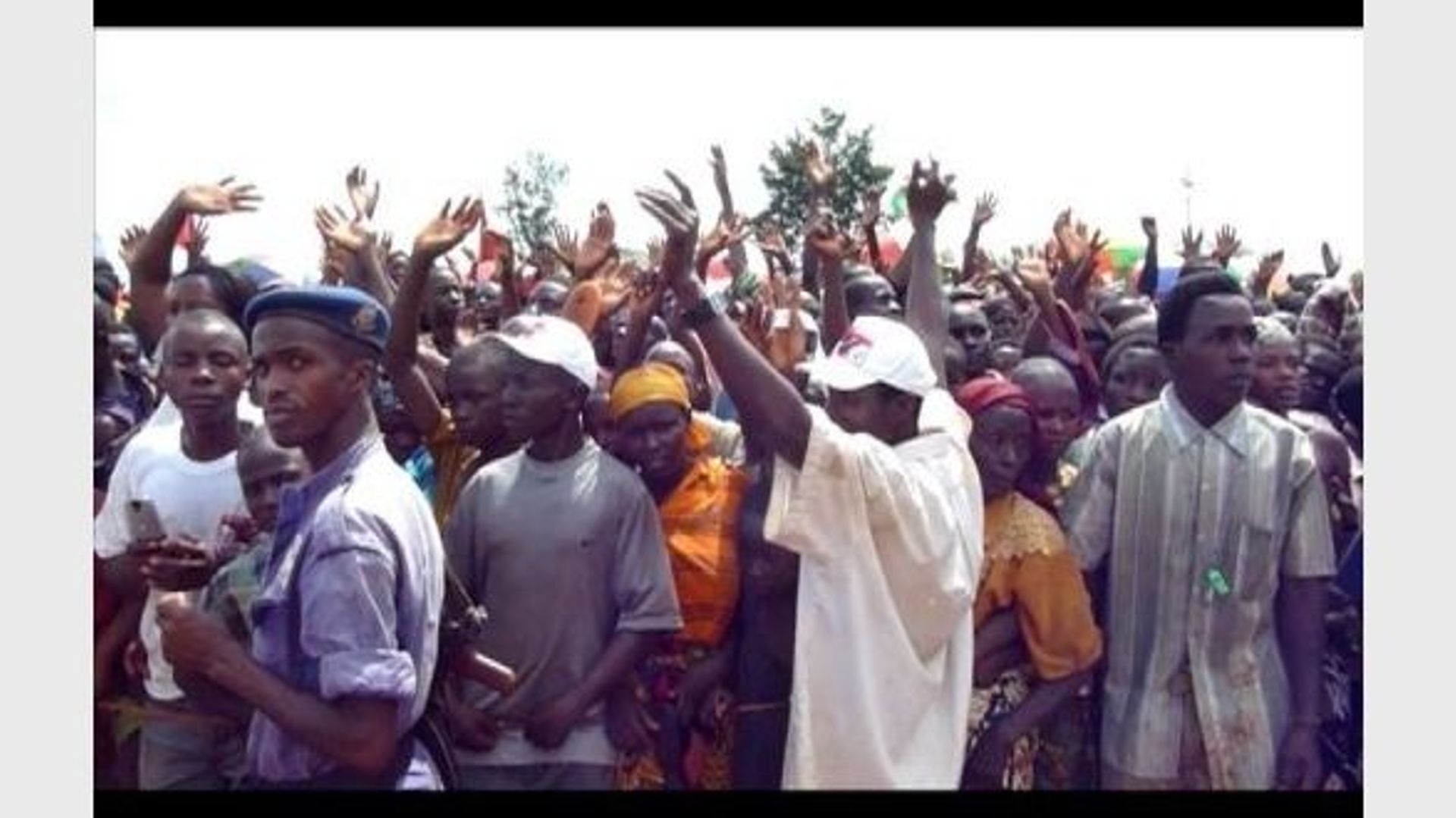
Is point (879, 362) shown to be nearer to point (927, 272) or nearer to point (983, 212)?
point (927, 272)

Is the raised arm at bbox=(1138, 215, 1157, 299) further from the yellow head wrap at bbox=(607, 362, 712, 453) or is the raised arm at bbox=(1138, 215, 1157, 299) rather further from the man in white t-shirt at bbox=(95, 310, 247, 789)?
the man in white t-shirt at bbox=(95, 310, 247, 789)

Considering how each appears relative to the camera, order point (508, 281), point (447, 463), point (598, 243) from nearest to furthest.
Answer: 1. point (447, 463)
2. point (598, 243)
3. point (508, 281)

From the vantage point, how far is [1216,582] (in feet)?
20.5

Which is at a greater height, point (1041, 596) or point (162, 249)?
point (162, 249)

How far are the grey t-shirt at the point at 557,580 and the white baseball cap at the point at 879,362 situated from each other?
66cm

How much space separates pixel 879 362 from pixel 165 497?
199cm

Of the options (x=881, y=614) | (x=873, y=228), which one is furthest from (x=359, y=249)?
(x=873, y=228)

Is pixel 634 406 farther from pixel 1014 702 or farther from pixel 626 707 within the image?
pixel 1014 702

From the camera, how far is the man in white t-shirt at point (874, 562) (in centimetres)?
562

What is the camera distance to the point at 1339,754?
21.1 feet

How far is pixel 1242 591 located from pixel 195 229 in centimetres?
465

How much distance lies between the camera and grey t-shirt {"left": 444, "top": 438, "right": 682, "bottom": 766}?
5.90 meters

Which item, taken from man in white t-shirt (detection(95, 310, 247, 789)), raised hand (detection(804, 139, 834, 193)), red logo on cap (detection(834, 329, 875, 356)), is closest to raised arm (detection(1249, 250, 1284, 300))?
raised hand (detection(804, 139, 834, 193))

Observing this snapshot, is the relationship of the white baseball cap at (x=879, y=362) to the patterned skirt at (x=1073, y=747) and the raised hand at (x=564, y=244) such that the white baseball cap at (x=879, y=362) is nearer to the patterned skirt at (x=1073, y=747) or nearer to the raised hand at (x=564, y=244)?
the patterned skirt at (x=1073, y=747)
